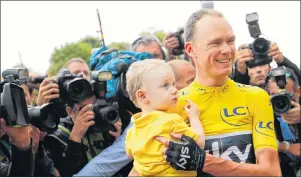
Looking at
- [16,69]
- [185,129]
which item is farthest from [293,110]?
[16,69]

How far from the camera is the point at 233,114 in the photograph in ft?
7.77

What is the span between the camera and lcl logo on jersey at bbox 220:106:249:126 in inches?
93.0

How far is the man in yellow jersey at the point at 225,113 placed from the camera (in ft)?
7.50

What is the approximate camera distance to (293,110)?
12.1 feet

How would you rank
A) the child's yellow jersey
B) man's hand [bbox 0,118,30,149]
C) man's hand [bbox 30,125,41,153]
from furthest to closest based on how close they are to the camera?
man's hand [bbox 30,125,41,153], man's hand [bbox 0,118,30,149], the child's yellow jersey

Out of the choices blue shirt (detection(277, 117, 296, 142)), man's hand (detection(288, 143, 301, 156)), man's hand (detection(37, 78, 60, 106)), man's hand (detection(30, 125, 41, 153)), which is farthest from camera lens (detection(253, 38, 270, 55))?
man's hand (detection(30, 125, 41, 153))

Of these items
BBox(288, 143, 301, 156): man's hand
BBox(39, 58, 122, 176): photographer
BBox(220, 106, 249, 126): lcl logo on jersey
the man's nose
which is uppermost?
the man's nose

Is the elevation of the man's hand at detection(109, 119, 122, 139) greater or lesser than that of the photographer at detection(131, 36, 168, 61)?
lesser

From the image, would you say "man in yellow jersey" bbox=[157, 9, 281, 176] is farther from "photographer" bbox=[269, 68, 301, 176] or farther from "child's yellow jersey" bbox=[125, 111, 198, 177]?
"photographer" bbox=[269, 68, 301, 176]

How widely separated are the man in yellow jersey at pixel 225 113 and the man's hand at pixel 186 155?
1 cm

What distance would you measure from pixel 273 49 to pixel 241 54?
27 centimetres

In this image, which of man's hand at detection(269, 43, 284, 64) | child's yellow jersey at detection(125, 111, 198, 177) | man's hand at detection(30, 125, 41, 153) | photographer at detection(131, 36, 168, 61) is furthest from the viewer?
photographer at detection(131, 36, 168, 61)

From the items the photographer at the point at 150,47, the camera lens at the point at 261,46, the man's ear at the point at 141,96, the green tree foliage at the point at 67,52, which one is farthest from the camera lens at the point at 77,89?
the green tree foliage at the point at 67,52

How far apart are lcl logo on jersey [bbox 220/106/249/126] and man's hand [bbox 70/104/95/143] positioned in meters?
1.37
